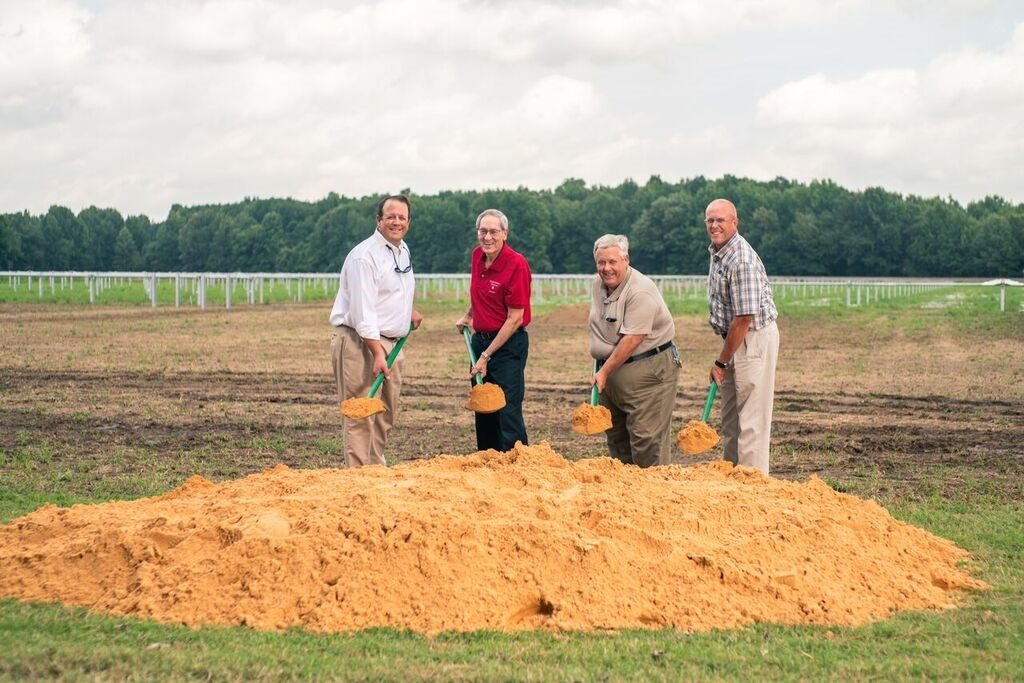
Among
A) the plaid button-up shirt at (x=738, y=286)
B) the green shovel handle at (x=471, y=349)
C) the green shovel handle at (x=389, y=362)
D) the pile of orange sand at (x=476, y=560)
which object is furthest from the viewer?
the green shovel handle at (x=471, y=349)

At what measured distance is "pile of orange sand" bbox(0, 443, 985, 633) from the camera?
18.3 ft

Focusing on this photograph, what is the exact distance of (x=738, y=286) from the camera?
25.9ft

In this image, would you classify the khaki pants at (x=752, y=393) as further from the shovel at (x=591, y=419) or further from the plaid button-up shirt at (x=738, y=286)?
the shovel at (x=591, y=419)

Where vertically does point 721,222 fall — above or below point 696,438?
above

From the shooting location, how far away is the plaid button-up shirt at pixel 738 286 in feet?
25.8

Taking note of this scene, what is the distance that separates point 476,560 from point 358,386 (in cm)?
296

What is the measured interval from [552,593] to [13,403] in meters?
11.1

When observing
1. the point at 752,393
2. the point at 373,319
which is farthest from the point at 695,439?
the point at 373,319

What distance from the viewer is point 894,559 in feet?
21.8

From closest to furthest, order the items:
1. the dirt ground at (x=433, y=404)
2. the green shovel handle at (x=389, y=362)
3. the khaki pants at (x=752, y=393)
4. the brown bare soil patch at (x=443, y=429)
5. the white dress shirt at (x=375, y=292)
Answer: the brown bare soil patch at (x=443, y=429) → the khaki pants at (x=752, y=393) → the white dress shirt at (x=375, y=292) → the green shovel handle at (x=389, y=362) → the dirt ground at (x=433, y=404)

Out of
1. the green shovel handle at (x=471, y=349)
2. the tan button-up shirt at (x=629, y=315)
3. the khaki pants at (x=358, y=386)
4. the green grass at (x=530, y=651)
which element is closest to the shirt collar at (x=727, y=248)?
→ the tan button-up shirt at (x=629, y=315)

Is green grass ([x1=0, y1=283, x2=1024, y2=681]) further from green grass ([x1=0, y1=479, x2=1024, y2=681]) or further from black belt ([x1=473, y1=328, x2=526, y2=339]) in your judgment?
black belt ([x1=473, y1=328, x2=526, y2=339])

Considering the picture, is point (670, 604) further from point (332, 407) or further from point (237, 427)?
point (332, 407)

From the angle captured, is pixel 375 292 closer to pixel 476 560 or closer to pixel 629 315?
pixel 629 315
